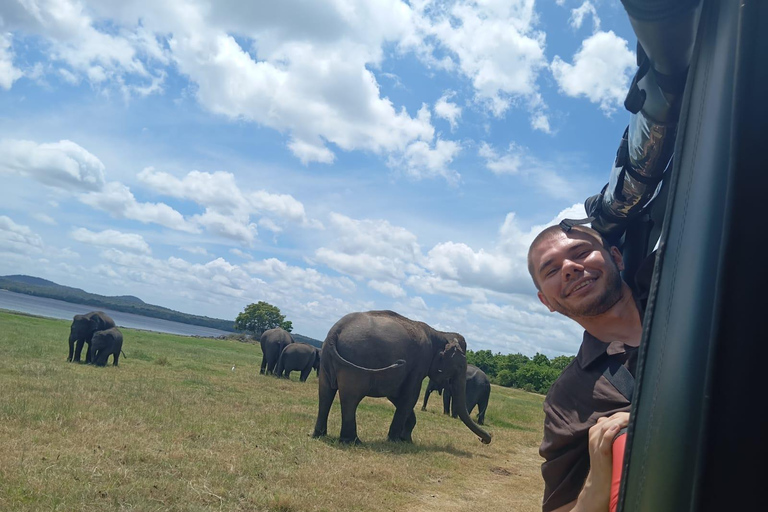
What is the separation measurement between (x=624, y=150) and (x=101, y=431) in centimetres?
803

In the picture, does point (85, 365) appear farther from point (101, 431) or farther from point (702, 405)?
point (702, 405)

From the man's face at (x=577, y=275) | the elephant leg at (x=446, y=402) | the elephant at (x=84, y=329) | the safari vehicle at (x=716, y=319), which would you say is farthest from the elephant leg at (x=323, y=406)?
the elephant at (x=84, y=329)

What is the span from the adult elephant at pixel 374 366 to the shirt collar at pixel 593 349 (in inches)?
337

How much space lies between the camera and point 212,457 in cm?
719

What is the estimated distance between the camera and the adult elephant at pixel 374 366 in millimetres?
10438

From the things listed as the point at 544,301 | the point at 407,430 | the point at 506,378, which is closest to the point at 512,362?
the point at 506,378

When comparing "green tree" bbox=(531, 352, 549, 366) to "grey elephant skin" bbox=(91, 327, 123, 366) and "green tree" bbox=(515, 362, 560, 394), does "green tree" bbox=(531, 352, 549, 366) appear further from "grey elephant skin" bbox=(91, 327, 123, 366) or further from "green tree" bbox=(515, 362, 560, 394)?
"grey elephant skin" bbox=(91, 327, 123, 366)

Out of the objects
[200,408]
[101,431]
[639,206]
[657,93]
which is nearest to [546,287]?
[639,206]

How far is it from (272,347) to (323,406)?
48.1 feet

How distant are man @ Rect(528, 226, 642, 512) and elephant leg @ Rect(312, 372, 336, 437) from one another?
29.1ft

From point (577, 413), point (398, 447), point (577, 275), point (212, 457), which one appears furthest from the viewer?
point (398, 447)

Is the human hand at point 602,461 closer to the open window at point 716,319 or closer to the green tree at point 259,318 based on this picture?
the open window at point 716,319

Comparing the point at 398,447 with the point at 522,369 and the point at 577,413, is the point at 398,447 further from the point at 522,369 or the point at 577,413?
the point at 522,369

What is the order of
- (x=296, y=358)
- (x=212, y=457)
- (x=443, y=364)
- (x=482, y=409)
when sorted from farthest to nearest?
(x=296, y=358)
(x=482, y=409)
(x=443, y=364)
(x=212, y=457)
